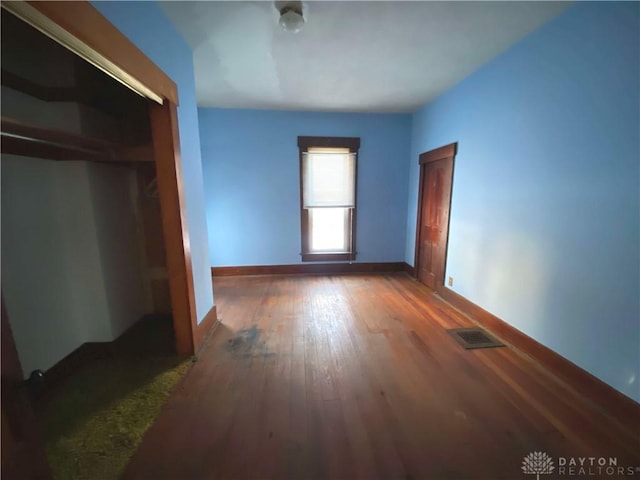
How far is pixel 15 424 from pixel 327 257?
12.0 ft

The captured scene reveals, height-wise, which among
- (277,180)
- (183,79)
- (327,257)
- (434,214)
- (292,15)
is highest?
(292,15)

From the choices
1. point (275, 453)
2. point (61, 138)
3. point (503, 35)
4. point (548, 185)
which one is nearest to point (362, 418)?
point (275, 453)

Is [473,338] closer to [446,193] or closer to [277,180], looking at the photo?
[446,193]

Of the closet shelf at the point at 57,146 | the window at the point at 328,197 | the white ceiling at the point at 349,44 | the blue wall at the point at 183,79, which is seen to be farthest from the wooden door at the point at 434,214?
the closet shelf at the point at 57,146

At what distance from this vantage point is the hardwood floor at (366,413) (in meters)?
1.21

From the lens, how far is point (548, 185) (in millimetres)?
1852

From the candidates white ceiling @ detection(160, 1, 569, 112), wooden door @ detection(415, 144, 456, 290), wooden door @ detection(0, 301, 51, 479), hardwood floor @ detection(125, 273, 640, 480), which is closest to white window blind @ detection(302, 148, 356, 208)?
white ceiling @ detection(160, 1, 569, 112)

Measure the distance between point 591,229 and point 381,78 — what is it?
7.24ft

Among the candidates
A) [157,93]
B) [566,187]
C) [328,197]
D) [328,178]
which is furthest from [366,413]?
[328,178]

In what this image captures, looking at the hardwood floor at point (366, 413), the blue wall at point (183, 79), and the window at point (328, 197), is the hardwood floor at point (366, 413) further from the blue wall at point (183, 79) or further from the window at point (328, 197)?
the window at point (328, 197)

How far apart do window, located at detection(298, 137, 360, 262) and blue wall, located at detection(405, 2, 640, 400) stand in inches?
68.8

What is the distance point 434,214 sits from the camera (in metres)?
3.41

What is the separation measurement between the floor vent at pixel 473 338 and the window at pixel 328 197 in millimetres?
2038

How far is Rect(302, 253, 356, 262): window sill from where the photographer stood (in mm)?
4113
